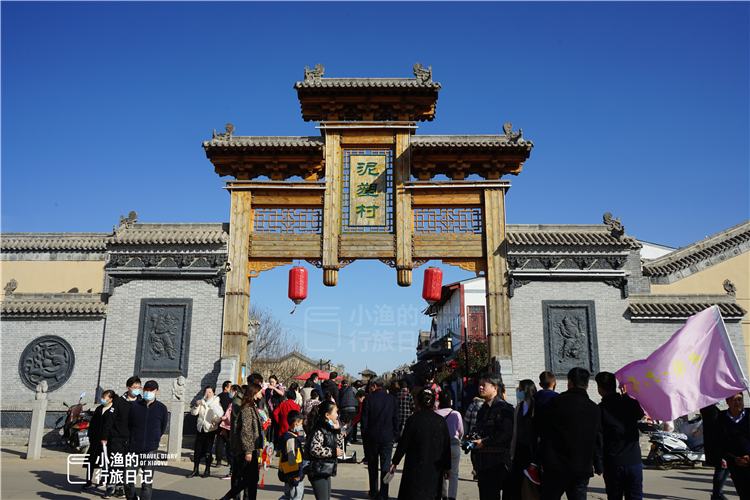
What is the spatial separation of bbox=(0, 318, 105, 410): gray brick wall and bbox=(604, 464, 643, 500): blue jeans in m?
11.7

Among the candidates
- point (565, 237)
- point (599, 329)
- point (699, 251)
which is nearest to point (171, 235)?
point (565, 237)

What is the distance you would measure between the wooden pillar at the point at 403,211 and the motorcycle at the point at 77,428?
736cm

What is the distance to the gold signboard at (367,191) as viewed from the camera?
13.7 meters

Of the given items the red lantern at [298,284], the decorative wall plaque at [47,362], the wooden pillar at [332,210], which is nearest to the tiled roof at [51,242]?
the decorative wall plaque at [47,362]

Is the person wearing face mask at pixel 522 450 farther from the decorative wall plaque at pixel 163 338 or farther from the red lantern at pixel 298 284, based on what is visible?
the decorative wall plaque at pixel 163 338

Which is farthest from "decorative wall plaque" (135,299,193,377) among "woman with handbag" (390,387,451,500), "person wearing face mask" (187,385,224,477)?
"woman with handbag" (390,387,451,500)

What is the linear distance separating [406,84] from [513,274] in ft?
17.9

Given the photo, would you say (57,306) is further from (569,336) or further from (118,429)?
(569,336)

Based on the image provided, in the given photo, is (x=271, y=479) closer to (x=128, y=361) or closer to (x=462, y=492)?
(x=462, y=492)

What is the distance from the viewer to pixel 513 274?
1317 centimetres

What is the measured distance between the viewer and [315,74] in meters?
14.3

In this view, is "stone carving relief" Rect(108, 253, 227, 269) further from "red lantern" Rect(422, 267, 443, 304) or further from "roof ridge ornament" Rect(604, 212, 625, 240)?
"roof ridge ornament" Rect(604, 212, 625, 240)

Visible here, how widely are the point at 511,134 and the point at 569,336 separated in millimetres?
5090

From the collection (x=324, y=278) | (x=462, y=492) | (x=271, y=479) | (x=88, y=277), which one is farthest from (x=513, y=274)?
(x=88, y=277)
